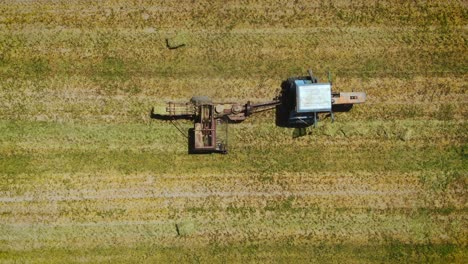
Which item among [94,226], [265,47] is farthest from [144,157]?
[265,47]

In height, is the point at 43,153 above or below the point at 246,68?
below

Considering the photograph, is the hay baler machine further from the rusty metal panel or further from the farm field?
the farm field

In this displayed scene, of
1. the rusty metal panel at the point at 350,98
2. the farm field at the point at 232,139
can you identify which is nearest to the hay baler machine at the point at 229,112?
the rusty metal panel at the point at 350,98

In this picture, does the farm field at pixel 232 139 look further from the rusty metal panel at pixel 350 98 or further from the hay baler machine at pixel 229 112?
the rusty metal panel at pixel 350 98

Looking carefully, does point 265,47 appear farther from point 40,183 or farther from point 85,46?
point 40,183

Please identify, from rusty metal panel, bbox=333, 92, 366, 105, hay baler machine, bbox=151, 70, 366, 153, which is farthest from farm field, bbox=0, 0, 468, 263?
rusty metal panel, bbox=333, 92, 366, 105

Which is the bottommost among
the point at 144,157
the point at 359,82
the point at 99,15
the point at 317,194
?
the point at 317,194
